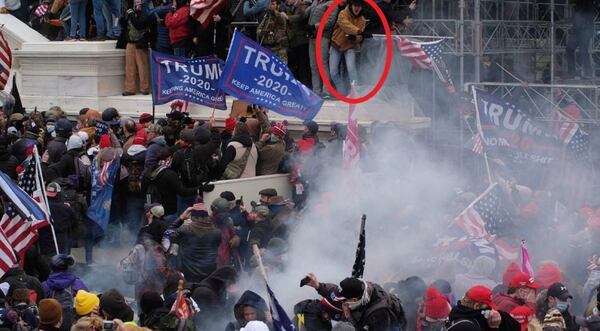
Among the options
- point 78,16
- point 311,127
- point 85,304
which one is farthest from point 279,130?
point 85,304

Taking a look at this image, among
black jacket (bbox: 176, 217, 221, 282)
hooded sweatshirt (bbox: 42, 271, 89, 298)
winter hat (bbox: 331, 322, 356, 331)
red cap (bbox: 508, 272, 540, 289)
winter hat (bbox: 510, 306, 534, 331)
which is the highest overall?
winter hat (bbox: 331, 322, 356, 331)

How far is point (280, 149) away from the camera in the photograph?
18.0 m

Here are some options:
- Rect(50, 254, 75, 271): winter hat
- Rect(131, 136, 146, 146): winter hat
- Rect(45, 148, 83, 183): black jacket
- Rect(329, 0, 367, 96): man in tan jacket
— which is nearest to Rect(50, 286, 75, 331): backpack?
Rect(50, 254, 75, 271): winter hat

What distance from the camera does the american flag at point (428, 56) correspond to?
1873 cm

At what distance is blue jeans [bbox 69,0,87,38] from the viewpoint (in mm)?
22922

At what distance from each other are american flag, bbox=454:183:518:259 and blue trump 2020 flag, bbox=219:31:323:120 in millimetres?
3596

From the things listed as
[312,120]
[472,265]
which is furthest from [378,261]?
[312,120]

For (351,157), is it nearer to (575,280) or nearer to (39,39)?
(575,280)

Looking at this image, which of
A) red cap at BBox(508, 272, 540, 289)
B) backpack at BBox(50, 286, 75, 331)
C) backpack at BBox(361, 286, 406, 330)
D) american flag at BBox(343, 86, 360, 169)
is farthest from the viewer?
american flag at BBox(343, 86, 360, 169)

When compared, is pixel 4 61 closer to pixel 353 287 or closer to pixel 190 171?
pixel 190 171

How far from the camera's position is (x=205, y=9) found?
2097 centimetres

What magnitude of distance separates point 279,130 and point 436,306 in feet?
21.0

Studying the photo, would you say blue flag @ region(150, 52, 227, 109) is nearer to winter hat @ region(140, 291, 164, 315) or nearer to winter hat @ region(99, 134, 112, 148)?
winter hat @ region(99, 134, 112, 148)

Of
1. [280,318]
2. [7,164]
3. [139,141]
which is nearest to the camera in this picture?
[280,318]
